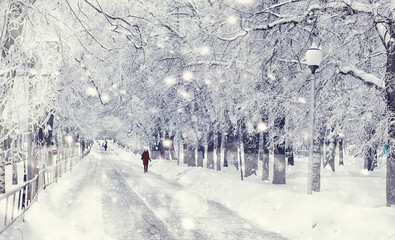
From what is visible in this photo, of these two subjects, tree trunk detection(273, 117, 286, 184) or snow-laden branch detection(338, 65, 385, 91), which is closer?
snow-laden branch detection(338, 65, 385, 91)

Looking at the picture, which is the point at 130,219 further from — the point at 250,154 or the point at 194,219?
the point at 250,154

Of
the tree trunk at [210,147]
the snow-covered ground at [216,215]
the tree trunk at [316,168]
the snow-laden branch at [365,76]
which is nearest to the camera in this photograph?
the snow-covered ground at [216,215]

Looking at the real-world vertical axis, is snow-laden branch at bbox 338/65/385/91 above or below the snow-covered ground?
above

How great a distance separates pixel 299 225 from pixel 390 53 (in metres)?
4.80

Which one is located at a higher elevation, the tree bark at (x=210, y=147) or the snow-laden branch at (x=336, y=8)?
the snow-laden branch at (x=336, y=8)

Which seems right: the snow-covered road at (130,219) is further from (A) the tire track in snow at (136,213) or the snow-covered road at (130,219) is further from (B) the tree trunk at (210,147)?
(B) the tree trunk at (210,147)

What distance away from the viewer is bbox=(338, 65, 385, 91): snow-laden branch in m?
11.3

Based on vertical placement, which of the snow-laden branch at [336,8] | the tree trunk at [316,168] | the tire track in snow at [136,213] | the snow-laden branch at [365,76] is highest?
the snow-laden branch at [336,8]

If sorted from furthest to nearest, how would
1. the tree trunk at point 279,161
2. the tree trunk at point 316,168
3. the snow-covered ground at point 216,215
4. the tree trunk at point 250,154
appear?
the tree trunk at point 250,154, the tree trunk at point 279,161, the tree trunk at point 316,168, the snow-covered ground at point 216,215

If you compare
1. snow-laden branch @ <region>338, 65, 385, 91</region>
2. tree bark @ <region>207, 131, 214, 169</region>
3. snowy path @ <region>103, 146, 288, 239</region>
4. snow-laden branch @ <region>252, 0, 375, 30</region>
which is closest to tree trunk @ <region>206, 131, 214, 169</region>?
tree bark @ <region>207, 131, 214, 169</region>

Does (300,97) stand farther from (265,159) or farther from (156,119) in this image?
(156,119)

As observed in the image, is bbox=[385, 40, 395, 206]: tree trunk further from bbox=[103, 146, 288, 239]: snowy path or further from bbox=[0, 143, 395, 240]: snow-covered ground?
bbox=[103, 146, 288, 239]: snowy path

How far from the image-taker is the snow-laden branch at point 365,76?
447 inches

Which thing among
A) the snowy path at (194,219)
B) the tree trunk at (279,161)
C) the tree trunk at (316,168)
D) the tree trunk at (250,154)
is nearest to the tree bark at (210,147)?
the tree trunk at (250,154)
